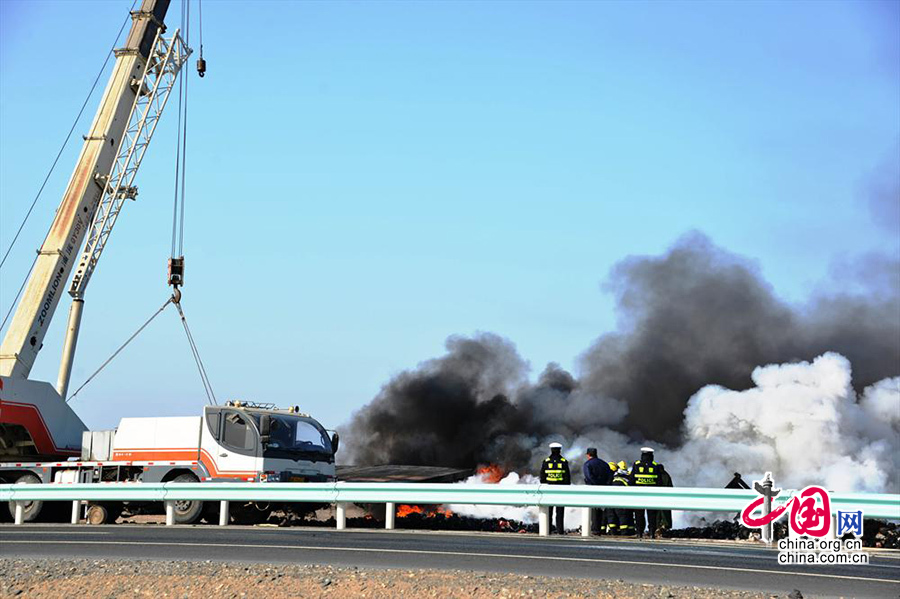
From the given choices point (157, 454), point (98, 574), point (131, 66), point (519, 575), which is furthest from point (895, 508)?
point (131, 66)

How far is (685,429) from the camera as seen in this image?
5669 cm

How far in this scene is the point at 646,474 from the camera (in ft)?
70.8

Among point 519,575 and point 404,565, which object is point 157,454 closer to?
point 404,565

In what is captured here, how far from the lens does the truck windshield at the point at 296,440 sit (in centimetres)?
2458

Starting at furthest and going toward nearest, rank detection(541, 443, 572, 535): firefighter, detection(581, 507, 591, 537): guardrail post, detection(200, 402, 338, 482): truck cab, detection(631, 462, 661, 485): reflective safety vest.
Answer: detection(200, 402, 338, 482): truck cab, detection(631, 462, 661, 485): reflective safety vest, detection(541, 443, 572, 535): firefighter, detection(581, 507, 591, 537): guardrail post

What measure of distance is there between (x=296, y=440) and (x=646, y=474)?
8.62 m

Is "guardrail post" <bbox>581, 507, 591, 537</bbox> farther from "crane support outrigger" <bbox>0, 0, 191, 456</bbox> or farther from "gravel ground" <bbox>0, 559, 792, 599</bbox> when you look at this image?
"crane support outrigger" <bbox>0, 0, 191, 456</bbox>

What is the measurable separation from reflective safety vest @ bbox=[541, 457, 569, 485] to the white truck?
671 centimetres

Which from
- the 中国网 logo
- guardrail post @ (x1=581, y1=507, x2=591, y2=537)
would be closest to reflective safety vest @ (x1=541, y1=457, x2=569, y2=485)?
guardrail post @ (x1=581, y1=507, x2=591, y2=537)

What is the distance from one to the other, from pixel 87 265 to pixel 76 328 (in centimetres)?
210

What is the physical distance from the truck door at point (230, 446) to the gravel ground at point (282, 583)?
29.4ft

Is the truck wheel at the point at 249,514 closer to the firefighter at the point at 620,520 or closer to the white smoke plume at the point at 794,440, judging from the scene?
the firefighter at the point at 620,520

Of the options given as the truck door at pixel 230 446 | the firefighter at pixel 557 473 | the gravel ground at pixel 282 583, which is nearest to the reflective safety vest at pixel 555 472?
the firefighter at pixel 557 473

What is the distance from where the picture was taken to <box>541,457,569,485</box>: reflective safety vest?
21.0 meters
